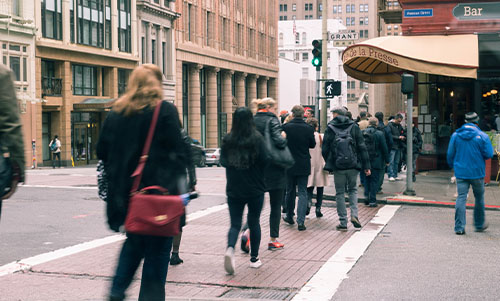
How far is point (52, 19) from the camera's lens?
39844 millimetres

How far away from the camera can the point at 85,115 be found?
142 ft

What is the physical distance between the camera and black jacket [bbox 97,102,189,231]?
4.37 m

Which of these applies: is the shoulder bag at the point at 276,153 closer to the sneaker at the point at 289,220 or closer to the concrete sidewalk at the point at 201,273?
the concrete sidewalk at the point at 201,273

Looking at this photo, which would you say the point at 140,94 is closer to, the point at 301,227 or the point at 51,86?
the point at 301,227

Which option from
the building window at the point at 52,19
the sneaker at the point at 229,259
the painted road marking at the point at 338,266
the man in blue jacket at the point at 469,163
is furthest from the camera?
the building window at the point at 52,19

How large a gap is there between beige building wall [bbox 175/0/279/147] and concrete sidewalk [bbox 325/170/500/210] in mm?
36830

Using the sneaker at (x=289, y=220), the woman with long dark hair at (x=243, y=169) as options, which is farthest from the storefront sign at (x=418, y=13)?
the woman with long dark hair at (x=243, y=169)

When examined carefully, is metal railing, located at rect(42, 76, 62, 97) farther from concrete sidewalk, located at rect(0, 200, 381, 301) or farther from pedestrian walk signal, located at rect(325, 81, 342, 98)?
concrete sidewalk, located at rect(0, 200, 381, 301)

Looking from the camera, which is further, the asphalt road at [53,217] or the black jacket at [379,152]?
the black jacket at [379,152]

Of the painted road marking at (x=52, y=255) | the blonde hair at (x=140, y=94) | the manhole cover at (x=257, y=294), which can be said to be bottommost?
the painted road marking at (x=52, y=255)

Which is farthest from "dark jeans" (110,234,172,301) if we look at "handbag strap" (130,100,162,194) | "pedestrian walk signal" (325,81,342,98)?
"pedestrian walk signal" (325,81,342,98)

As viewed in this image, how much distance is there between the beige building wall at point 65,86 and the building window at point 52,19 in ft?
0.67

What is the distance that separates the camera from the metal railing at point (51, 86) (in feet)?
129

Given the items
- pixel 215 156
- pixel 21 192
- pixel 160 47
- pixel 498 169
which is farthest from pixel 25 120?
pixel 498 169
